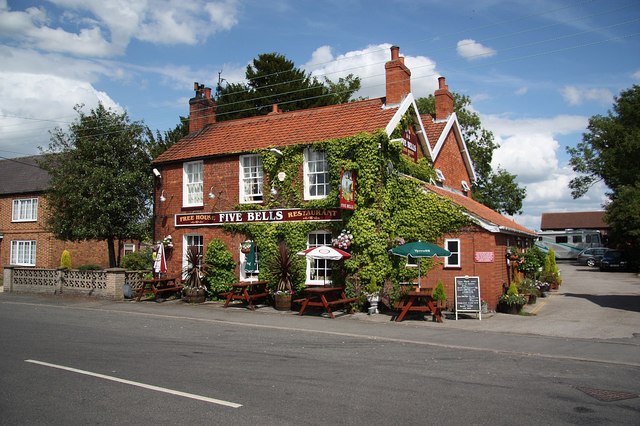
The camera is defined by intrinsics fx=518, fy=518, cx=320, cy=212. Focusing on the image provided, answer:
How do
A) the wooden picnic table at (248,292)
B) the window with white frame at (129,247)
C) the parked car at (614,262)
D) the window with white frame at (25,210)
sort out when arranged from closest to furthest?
the wooden picnic table at (248,292), the window with white frame at (25,210), the window with white frame at (129,247), the parked car at (614,262)

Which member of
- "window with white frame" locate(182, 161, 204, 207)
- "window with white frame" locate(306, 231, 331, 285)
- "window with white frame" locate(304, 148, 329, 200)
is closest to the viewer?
"window with white frame" locate(306, 231, 331, 285)

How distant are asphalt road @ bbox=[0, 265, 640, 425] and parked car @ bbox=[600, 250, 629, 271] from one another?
92.0 ft

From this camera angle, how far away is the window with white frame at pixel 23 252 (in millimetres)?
36094

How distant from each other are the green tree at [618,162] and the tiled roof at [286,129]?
89.4 feet

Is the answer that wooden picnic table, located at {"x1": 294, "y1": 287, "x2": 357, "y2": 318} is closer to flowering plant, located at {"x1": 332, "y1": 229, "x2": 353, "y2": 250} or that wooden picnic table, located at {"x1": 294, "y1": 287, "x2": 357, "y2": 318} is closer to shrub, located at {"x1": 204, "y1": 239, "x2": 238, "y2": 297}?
flowering plant, located at {"x1": 332, "y1": 229, "x2": 353, "y2": 250}

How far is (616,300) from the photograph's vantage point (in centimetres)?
2025

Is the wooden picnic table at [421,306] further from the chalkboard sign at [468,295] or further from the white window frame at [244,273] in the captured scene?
the white window frame at [244,273]

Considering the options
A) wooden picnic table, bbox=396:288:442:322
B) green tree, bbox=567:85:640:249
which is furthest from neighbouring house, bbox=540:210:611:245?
wooden picnic table, bbox=396:288:442:322

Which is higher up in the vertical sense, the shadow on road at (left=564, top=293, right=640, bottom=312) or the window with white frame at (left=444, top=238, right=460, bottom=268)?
the window with white frame at (left=444, top=238, right=460, bottom=268)

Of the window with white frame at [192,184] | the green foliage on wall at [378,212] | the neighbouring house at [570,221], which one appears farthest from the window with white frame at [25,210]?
the neighbouring house at [570,221]

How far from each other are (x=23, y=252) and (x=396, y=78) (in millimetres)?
30343

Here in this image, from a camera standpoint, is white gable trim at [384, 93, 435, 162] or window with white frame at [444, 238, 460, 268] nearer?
window with white frame at [444, 238, 460, 268]

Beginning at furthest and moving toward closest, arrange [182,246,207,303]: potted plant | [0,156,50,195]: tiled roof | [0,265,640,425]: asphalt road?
1. [0,156,50,195]: tiled roof
2. [182,246,207,303]: potted plant
3. [0,265,640,425]: asphalt road

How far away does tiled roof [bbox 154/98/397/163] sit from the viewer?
19.2 metres
